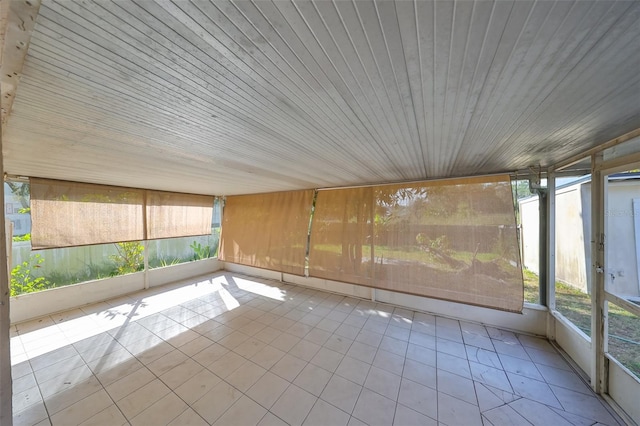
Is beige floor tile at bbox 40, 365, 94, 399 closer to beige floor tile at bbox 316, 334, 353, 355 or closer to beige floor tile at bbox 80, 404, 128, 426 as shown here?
beige floor tile at bbox 80, 404, 128, 426

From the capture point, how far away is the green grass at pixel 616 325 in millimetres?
1891

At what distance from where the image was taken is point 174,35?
762 mm

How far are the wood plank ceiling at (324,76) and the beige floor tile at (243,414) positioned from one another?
230 cm

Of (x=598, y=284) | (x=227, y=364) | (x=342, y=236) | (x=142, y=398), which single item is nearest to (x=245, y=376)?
(x=227, y=364)

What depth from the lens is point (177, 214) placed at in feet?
16.3

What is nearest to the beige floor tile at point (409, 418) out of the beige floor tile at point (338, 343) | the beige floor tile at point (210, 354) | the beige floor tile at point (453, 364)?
the beige floor tile at point (453, 364)

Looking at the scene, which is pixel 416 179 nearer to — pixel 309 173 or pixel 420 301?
pixel 309 173

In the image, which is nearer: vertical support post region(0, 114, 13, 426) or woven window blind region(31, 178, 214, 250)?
vertical support post region(0, 114, 13, 426)

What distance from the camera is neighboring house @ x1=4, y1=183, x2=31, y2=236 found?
332 cm

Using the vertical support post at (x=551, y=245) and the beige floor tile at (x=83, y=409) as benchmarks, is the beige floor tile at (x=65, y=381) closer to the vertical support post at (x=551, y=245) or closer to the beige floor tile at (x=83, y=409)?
the beige floor tile at (x=83, y=409)

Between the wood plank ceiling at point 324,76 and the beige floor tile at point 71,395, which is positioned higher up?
the wood plank ceiling at point 324,76

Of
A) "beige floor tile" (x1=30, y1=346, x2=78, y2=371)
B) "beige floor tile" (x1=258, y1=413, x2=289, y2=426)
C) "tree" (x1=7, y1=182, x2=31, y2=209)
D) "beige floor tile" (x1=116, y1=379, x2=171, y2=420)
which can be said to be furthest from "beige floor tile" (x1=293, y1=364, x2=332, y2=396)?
"tree" (x1=7, y1=182, x2=31, y2=209)

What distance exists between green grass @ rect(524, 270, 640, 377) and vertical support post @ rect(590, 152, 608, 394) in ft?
0.32

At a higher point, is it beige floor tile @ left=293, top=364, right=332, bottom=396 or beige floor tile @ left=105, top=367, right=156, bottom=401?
beige floor tile @ left=105, top=367, right=156, bottom=401
